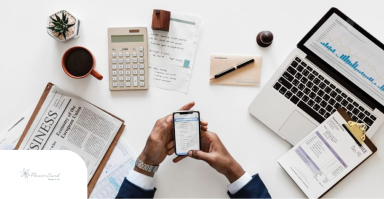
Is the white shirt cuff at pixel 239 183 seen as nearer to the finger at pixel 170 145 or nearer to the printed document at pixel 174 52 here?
the finger at pixel 170 145

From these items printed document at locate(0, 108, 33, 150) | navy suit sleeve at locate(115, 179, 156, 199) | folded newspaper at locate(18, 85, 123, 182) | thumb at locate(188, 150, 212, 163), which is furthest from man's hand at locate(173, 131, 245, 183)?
printed document at locate(0, 108, 33, 150)

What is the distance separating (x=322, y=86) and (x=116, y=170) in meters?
0.69

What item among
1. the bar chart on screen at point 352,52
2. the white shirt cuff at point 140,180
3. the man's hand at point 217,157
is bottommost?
the white shirt cuff at point 140,180

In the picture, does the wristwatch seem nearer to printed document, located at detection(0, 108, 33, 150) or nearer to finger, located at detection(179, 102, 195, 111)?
finger, located at detection(179, 102, 195, 111)

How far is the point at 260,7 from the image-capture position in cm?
96

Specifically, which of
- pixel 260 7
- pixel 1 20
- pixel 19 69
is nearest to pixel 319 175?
pixel 260 7

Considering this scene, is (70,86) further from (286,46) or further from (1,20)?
(286,46)

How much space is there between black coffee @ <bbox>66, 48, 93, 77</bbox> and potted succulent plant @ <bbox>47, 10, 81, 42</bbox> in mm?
51

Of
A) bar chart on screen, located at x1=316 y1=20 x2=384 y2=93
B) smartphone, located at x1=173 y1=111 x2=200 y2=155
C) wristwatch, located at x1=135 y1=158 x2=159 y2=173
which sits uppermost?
bar chart on screen, located at x1=316 y1=20 x2=384 y2=93

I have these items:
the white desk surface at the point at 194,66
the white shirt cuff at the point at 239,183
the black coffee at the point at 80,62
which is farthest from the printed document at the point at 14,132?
the white shirt cuff at the point at 239,183

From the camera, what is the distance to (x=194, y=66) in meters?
0.96

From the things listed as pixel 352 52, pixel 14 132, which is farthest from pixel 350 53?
pixel 14 132

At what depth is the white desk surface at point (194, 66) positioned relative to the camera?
0.96 metres

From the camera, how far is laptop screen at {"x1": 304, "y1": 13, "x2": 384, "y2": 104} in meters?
0.88
